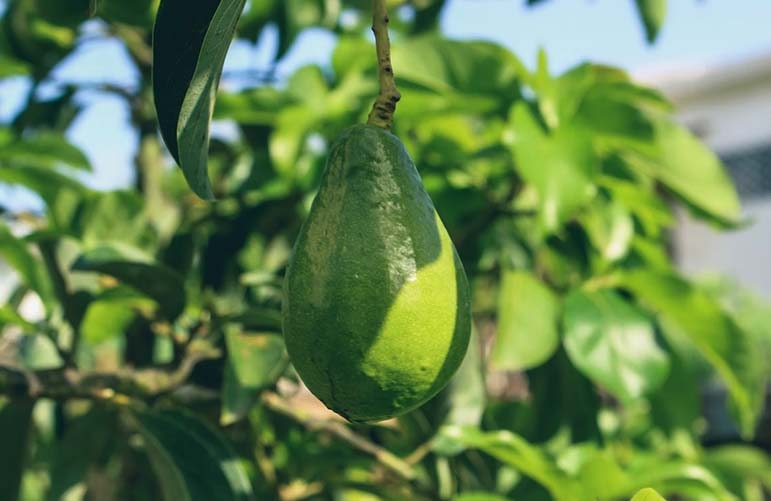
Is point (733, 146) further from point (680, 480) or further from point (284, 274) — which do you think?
point (284, 274)

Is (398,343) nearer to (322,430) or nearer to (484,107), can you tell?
(322,430)

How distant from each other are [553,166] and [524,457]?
0.32 m

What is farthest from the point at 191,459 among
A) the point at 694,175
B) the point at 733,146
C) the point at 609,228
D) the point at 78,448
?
the point at 733,146

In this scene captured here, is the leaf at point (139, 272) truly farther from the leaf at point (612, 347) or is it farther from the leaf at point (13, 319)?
the leaf at point (612, 347)

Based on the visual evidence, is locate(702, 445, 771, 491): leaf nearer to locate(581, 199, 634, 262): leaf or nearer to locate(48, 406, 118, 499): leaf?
locate(581, 199, 634, 262): leaf

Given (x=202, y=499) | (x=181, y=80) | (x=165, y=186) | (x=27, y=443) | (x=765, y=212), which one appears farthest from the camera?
(x=765, y=212)

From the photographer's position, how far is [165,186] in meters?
1.78

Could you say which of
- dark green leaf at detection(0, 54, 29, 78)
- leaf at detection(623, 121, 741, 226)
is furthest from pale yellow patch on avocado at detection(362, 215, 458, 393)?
dark green leaf at detection(0, 54, 29, 78)

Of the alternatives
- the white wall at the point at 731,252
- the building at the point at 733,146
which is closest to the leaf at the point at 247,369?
the building at the point at 733,146

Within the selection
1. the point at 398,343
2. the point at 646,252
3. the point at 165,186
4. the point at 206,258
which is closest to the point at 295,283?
the point at 398,343

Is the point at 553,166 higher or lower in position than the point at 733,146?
higher

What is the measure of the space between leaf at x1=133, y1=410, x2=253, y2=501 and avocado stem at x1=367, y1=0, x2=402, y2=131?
1.33 feet

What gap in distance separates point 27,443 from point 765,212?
745 cm

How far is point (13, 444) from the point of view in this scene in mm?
1026
